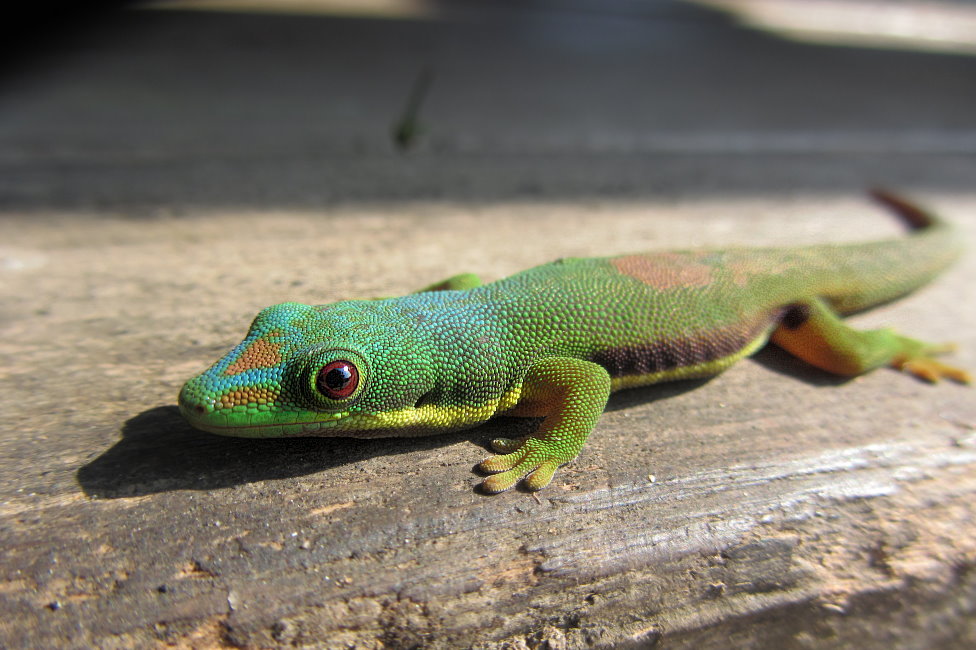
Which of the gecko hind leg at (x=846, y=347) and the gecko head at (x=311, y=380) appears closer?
the gecko head at (x=311, y=380)

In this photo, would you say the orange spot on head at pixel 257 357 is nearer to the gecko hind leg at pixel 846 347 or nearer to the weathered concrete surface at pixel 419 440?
the weathered concrete surface at pixel 419 440

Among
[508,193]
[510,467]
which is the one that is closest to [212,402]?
[510,467]

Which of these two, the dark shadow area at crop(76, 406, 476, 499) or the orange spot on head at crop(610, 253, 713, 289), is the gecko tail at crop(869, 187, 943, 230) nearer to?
the orange spot on head at crop(610, 253, 713, 289)

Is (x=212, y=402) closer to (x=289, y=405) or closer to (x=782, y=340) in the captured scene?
(x=289, y=405)

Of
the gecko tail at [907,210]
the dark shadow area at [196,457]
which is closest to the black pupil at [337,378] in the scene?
the dark shadow area at [196,457]

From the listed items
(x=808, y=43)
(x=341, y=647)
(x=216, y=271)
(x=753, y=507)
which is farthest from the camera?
(x=808, y=43)
